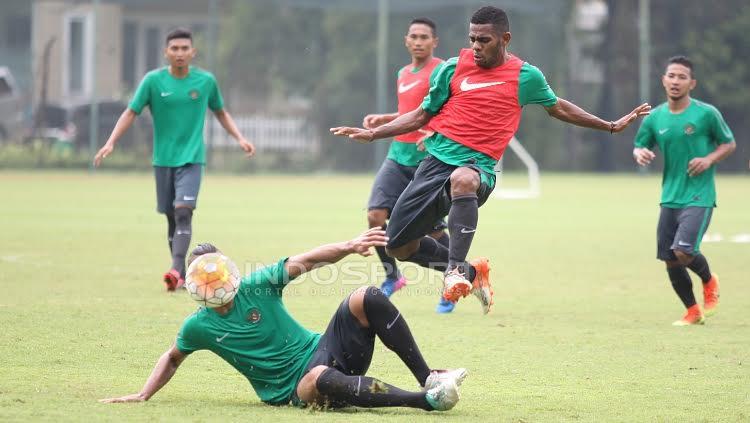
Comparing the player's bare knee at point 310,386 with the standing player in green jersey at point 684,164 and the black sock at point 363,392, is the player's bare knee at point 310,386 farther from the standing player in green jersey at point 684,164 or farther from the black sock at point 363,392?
the standing player in green jersey at point 684,164

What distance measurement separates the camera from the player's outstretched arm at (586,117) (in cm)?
869

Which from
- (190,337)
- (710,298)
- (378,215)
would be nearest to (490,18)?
(190,337)

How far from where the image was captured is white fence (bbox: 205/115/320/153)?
3603 centimetres

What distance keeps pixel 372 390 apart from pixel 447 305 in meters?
4.68

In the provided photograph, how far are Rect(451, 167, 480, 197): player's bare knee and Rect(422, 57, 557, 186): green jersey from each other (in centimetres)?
12

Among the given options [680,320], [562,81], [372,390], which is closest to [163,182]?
[680,320]

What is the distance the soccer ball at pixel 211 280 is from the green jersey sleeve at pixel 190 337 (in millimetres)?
201

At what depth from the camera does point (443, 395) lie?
6.56 m

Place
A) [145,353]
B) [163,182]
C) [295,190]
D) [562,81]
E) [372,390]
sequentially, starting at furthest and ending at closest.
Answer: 1. [562,81]
2. [295,190]
3. [163,182]
4. [145,353]
5. [372,390]

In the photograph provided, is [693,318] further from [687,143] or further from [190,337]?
[190,337]

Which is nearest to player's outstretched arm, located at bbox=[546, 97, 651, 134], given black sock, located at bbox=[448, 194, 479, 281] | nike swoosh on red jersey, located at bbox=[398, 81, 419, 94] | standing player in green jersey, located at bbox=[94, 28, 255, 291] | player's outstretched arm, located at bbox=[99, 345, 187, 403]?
black sock, located at bbox=[448, 194, 479, 281]

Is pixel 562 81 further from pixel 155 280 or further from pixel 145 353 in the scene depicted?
pixel 145 353

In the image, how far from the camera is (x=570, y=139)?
4094 cm

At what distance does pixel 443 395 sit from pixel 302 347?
34.0 inches
